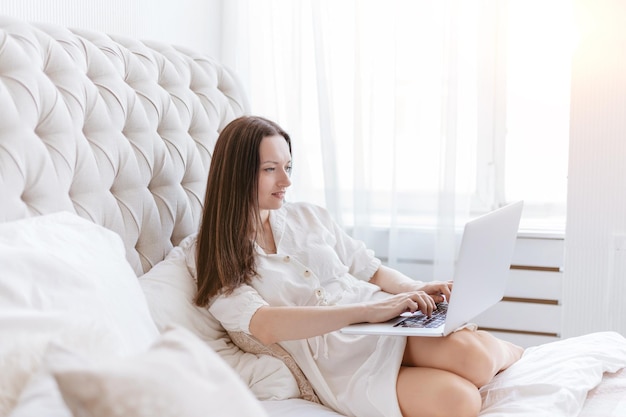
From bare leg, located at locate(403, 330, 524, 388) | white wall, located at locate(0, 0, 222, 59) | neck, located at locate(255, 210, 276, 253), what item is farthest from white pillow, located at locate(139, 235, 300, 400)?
white wall, located at locate(0, 0, 222, 59)

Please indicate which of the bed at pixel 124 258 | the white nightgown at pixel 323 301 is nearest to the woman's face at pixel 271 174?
the white nightgown at pixel 323 301

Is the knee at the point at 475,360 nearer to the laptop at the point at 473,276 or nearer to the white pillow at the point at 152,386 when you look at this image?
the laptop at the point at 473,276

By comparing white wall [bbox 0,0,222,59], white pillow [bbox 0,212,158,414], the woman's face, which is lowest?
white pillow [bbox 0,212,158,414]

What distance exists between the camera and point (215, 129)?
233 cm

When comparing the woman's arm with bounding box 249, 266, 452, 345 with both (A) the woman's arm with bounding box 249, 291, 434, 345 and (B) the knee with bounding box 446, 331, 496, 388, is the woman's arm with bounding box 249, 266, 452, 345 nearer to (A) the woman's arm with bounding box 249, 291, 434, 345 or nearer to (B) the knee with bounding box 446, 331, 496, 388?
(A) the woman's arm with bounding box 249, 291, 434, 345

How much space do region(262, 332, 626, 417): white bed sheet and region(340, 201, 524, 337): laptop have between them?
165mm

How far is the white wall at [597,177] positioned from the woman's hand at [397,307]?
1069 mm

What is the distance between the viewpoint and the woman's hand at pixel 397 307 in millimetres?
1719

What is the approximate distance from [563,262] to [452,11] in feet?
3.10

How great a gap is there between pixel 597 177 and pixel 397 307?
1.19m

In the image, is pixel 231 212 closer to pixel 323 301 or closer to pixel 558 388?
pixel 323 301

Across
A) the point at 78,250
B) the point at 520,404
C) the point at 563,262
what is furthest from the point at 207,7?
the point at 520,404

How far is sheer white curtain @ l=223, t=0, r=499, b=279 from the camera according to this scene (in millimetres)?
2834

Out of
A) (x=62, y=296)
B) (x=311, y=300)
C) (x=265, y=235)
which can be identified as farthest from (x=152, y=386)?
(x=265, y=235)
